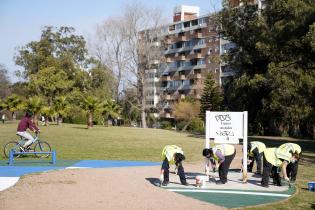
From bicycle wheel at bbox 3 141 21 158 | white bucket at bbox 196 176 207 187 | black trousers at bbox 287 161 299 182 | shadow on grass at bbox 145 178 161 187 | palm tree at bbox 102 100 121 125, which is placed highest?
palm tree at bbox 102 100 121 125

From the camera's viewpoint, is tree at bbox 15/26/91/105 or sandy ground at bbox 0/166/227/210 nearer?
sandy ground at bbox 0/166/227/210

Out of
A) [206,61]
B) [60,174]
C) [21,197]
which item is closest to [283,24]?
[60,174]

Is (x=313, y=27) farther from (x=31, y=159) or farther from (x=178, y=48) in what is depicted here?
(x=178, y=48)

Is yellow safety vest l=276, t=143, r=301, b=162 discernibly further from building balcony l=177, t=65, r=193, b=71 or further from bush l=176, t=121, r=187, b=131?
building balcony l=177, t=65, r=193, b=71

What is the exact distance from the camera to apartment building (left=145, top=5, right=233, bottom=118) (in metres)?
91.2

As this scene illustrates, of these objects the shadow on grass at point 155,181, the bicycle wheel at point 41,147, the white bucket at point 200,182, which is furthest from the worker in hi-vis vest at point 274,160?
the bicycle wheel at point 41,147

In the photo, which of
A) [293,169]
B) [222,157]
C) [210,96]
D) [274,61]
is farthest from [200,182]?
[210,96]

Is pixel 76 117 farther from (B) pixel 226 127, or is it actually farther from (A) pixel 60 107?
(B) pixel 226 127

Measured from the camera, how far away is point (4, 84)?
92.6 metres

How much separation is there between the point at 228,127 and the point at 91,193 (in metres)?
4.51

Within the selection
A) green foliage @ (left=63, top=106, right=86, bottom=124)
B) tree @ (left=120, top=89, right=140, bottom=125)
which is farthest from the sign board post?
tree @ (left=120, top=89, right=140, bottom=125)

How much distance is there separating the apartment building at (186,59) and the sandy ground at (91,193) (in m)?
73.0

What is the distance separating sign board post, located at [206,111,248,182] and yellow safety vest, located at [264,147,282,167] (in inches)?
33.1

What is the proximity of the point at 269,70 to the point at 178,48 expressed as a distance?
6715cm
